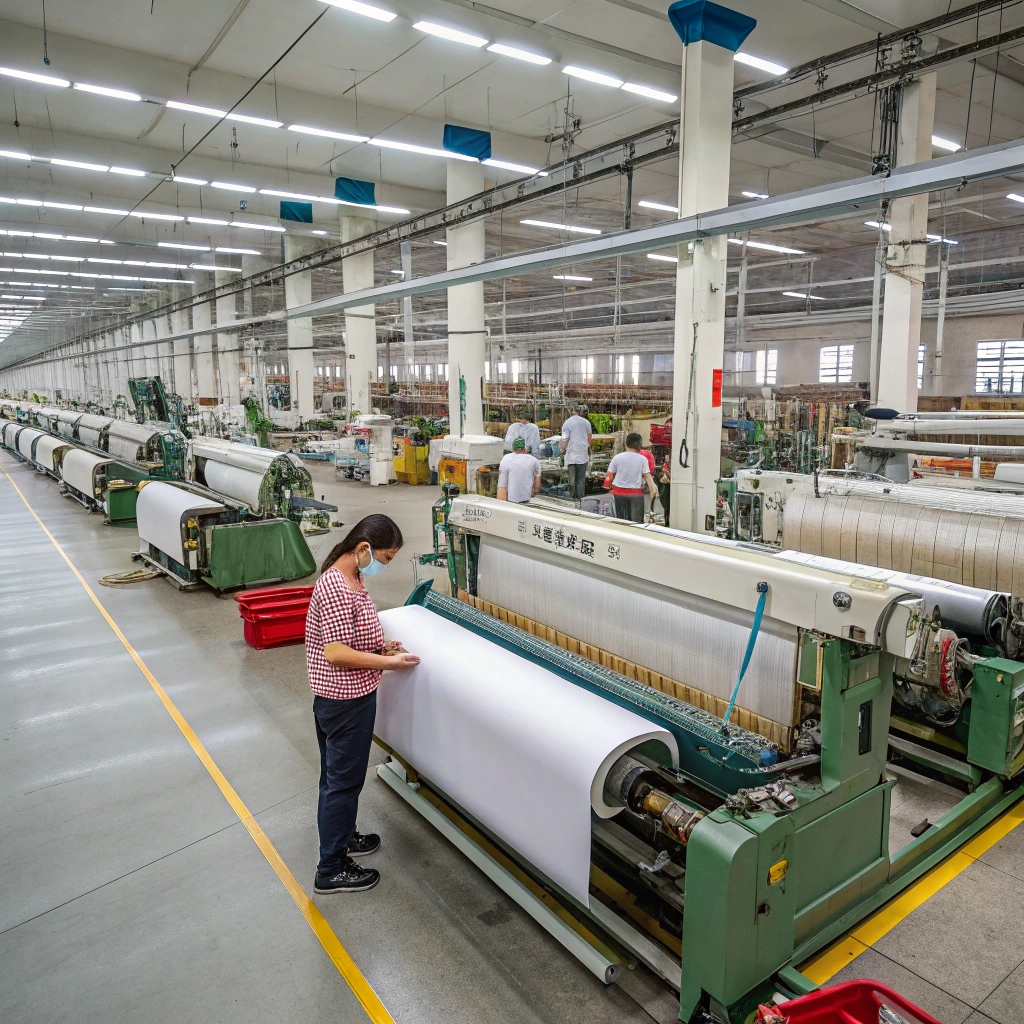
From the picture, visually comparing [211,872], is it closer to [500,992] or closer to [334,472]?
[500,992]

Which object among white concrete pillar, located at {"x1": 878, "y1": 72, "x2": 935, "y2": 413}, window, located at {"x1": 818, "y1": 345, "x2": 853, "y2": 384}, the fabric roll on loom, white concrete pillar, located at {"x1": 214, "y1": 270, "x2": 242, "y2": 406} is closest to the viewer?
the fabric roll on loom

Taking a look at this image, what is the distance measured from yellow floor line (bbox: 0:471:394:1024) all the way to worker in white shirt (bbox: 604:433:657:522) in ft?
15.6

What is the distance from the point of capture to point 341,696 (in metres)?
2.88

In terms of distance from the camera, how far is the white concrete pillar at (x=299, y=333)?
17.3 metres

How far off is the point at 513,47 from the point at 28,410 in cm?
2122

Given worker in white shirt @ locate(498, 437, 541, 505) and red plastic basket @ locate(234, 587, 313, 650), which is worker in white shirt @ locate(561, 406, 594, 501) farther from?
red plastic basket @ locate(234, 587, 313, 650)

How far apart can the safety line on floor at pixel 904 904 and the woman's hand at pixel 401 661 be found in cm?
185

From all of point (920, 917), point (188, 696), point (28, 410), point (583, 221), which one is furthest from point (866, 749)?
point (28, 410)

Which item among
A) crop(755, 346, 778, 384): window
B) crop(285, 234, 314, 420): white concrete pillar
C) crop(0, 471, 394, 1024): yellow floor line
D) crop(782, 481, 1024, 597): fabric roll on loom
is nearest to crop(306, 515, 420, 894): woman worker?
crop(0, 471, 394, 1024): yellow floor line

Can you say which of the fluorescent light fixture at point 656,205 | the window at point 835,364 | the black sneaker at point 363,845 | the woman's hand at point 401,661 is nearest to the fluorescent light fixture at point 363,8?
the woman's hand at point 401,661

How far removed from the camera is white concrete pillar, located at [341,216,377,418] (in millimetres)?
15594

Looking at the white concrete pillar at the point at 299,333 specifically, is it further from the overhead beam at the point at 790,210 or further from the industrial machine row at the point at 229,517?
the overhead beam at the point at 790,210

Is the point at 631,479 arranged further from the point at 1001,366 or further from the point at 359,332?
the point at 1001,366

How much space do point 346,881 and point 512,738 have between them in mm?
1072
